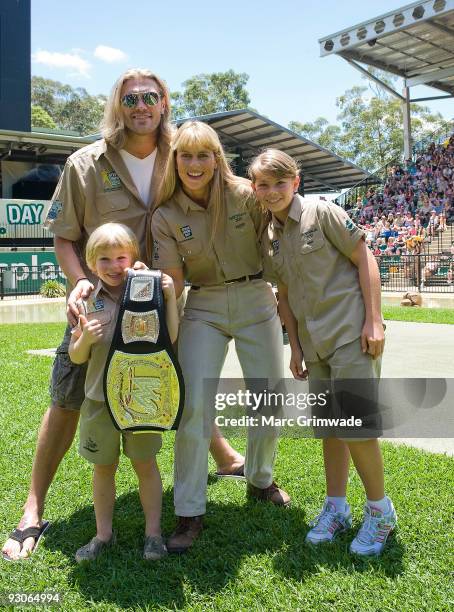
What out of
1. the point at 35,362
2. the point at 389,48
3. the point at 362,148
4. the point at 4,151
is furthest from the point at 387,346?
the point at 362,148

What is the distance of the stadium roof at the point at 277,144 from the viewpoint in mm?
26469

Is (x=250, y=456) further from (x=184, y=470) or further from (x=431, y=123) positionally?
(x=431, y=123)

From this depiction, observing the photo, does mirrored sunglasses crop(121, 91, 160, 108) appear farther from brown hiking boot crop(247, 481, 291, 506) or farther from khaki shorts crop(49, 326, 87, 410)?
brown hiking boot crop(247, 481, 291, 506)

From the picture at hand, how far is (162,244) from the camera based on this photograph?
9.94 feet

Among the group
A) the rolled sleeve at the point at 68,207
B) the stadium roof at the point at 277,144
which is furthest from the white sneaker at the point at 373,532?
the stadium roof at the point at 277,144

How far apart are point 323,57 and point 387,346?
21149mm

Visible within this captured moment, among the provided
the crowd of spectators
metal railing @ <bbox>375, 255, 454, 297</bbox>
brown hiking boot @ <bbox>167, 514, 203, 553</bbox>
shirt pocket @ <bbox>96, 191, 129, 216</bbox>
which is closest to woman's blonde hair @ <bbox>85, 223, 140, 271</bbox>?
shirt pocket @ <bbox>96, 191, 129, 216</bbox>

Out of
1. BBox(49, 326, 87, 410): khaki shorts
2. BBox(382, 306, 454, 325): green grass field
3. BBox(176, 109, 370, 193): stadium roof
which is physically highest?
BBox(176, 109, 370, 193): stadium roof

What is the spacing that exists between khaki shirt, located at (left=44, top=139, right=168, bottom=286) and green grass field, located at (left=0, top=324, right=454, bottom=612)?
4.27ft

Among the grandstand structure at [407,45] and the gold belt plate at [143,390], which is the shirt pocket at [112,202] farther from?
the grandstand structure at [407,45]

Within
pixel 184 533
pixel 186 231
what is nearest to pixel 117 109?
pixel 186 231

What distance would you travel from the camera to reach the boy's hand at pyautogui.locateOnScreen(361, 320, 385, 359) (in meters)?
2.76

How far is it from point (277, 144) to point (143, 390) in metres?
27.3

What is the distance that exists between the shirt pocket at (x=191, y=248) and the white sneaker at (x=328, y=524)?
135 centimetres
